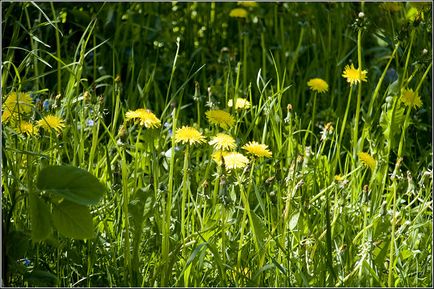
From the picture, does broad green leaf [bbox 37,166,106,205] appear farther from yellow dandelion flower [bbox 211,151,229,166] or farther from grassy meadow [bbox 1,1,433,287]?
yellow dandelion flower [bbox 211,151,229,166]

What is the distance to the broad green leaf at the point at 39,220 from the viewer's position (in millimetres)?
1658

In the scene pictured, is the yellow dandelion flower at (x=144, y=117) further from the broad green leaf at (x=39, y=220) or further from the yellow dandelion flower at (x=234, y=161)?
the broad green leaf at (x=39, y=220)

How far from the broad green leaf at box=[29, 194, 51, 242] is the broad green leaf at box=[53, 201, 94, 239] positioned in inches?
2.1

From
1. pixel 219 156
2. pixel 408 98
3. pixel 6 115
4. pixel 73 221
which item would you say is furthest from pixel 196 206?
pixel 408 98

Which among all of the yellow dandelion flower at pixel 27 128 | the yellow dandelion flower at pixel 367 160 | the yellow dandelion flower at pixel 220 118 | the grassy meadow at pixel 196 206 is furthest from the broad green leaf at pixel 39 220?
the yellow dandelion flower at pixel 367 160

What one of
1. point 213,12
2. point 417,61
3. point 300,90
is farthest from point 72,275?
point 213,12

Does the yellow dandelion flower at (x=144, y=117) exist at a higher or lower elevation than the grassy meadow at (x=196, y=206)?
higher

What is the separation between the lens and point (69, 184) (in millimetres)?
1695

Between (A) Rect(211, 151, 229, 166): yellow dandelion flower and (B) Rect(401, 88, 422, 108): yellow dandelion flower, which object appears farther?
(B) Rect(401, 88, 422, 108): yellow dandelion flower

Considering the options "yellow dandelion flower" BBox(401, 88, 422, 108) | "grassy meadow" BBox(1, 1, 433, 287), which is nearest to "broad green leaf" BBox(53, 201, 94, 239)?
"grassy meadow" BBox(1, 1, 433, 287)

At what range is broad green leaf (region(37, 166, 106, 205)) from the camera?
168 centimetres

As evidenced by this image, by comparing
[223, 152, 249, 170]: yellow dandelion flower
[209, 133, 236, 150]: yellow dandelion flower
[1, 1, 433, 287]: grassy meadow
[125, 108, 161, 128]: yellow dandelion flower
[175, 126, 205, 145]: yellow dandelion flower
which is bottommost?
[1, 1, 433, 287]: grassy meadow

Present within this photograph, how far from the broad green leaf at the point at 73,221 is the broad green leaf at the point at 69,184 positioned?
47 millimetres

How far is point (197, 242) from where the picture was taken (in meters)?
1.94
